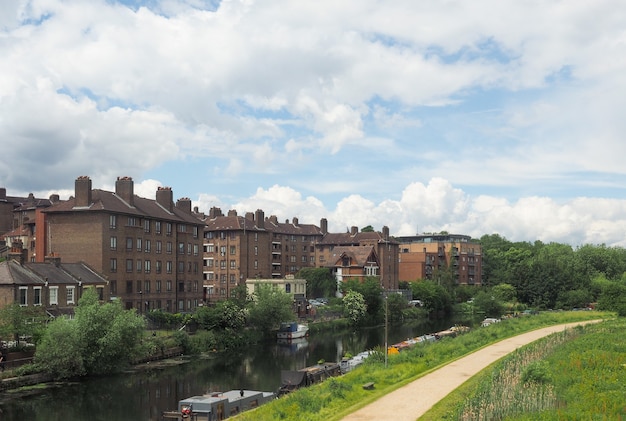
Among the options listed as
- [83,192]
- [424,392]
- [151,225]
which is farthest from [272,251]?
[424,392]

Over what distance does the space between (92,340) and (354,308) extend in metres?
51.2

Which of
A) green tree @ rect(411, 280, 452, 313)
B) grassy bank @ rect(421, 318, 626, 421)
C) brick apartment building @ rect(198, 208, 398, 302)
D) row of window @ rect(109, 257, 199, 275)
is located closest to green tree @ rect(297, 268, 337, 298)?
brick apartment building @ rect(198, 208, 398, 302)

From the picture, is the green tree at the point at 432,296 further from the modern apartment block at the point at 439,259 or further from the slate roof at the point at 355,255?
the modern apartment block at the point at 439,259

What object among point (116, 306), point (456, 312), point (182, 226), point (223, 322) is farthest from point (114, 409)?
point (456, 312)

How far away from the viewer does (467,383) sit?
30.7 metres

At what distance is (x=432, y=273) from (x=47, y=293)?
347 feet

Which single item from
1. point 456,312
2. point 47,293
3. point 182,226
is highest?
point 182,226

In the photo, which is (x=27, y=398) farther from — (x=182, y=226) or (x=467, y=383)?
(x=182, y=226)

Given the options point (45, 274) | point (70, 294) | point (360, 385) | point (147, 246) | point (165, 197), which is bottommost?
point (360, 385)

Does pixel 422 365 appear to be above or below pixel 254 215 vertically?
below

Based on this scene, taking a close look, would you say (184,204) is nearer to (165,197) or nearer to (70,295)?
(165,197)

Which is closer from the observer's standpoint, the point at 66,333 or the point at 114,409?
the point at 114,409

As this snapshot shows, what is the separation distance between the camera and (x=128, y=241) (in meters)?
74.2

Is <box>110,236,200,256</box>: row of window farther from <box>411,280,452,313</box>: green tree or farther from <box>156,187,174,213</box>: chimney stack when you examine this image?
<box>411,280,452,313</box>: green tree
